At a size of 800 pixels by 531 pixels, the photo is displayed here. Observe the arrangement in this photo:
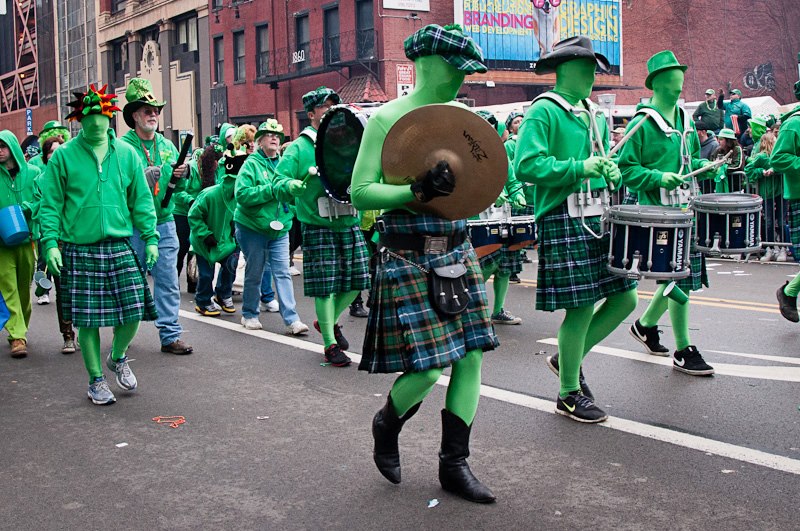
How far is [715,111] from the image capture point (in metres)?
17.9

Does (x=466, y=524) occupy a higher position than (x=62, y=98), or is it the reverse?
(x=62, y=98)

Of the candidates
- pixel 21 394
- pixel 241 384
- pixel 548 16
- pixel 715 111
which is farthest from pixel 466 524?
pixel 548 16

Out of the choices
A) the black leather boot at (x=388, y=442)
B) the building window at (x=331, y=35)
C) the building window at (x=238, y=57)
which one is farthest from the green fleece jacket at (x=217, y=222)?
the building window at (x=238, y=57)

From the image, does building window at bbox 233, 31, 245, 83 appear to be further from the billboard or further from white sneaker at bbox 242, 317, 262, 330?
white sneaker at bbox 242, 317, 262, 330

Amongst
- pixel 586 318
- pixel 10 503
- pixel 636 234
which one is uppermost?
pixel 636 234

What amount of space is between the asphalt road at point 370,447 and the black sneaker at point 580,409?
2.6 inches

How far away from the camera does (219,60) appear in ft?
128

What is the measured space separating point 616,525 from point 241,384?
3.47 meters

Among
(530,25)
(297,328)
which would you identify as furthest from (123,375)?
(530,25)

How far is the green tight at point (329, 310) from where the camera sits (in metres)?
7.41

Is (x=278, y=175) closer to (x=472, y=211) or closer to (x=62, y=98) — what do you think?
(x=472, y=211)

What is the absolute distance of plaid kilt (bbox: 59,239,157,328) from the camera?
6188 mm

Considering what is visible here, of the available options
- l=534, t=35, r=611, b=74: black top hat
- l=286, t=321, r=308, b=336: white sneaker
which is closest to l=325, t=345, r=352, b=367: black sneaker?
l=286, t=321, r=308, b=336: white sneaker

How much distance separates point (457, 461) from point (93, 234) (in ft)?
10.0
